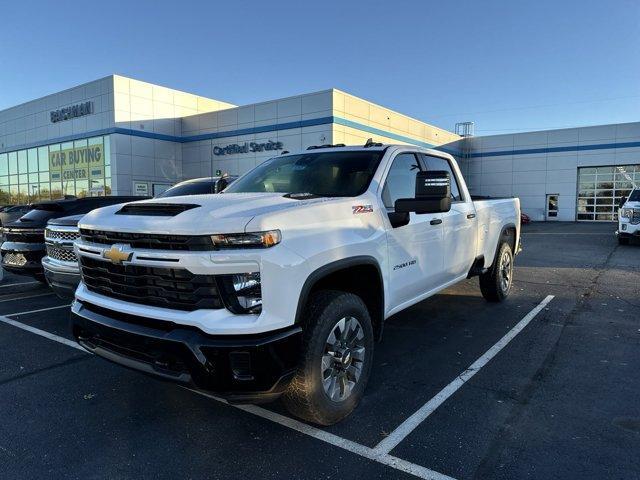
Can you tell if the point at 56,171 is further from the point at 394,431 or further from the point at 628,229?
the point at 394,431

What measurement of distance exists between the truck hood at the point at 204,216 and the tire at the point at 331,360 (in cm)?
62

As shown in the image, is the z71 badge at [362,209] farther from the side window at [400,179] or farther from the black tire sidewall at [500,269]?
the black tire sidewall at [500,269]

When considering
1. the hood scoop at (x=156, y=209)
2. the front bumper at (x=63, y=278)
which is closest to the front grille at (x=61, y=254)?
the front bumper at (x=63, y=278)

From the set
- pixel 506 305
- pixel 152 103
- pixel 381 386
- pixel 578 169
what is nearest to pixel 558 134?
pixel 578 169

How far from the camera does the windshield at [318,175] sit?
398cm

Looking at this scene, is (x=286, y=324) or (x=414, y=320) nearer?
(x=286, y=324)

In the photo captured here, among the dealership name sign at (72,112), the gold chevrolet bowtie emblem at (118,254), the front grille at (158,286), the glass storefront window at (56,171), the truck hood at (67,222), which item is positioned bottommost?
the front grille at (158,286)

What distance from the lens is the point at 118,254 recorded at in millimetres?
3025

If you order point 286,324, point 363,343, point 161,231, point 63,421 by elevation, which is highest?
point 161,231

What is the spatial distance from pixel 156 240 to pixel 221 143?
1104 inches

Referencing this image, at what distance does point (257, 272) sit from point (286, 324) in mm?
360

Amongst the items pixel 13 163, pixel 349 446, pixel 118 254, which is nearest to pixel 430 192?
pixel 349 446

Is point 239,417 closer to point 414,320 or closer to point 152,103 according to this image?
point 414,320

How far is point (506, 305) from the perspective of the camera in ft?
22.4
